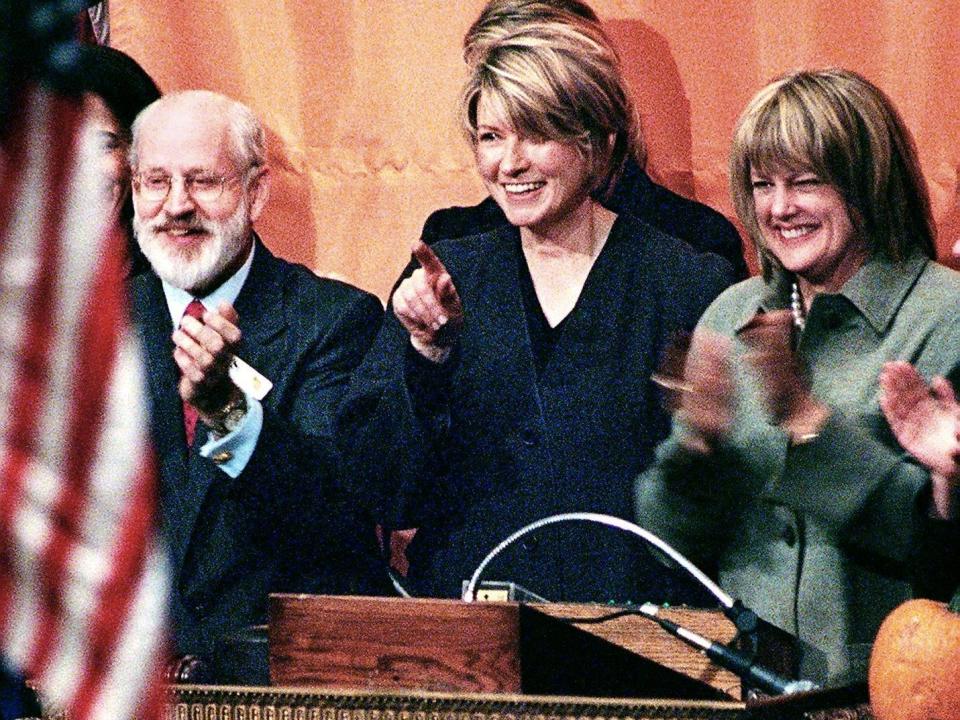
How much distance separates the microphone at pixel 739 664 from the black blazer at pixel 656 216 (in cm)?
131

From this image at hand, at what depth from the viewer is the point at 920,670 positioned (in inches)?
87.9

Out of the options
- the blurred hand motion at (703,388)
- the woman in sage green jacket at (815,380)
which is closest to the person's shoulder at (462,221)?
the woman in sage green jacket at (815,380)

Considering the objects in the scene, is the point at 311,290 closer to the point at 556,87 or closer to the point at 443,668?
the point at 556,87

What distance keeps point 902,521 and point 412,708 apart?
0.77 m

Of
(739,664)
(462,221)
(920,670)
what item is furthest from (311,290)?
(920,670)

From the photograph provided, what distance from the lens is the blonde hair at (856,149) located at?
2977mm

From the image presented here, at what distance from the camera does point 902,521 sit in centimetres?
265

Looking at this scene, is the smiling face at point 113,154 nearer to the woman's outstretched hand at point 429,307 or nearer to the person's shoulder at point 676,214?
the woman's outstretched hand at point 429,307

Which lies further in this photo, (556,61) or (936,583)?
(556,61)

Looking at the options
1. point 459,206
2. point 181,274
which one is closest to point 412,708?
point 181,274

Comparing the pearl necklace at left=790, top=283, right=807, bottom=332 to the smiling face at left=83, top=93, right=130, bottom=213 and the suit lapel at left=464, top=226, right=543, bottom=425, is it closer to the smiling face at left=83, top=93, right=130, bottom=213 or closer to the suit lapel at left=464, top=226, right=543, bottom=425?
the suit lapel at left=464, top=226, right=543, bottom=425

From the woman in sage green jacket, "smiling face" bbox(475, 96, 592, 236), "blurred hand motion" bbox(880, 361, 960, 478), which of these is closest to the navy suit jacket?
"smiling face" bbox(475, 96, 592, 236)

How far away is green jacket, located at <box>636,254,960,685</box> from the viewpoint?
2688mm

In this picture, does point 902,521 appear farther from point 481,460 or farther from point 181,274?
point 181,274
